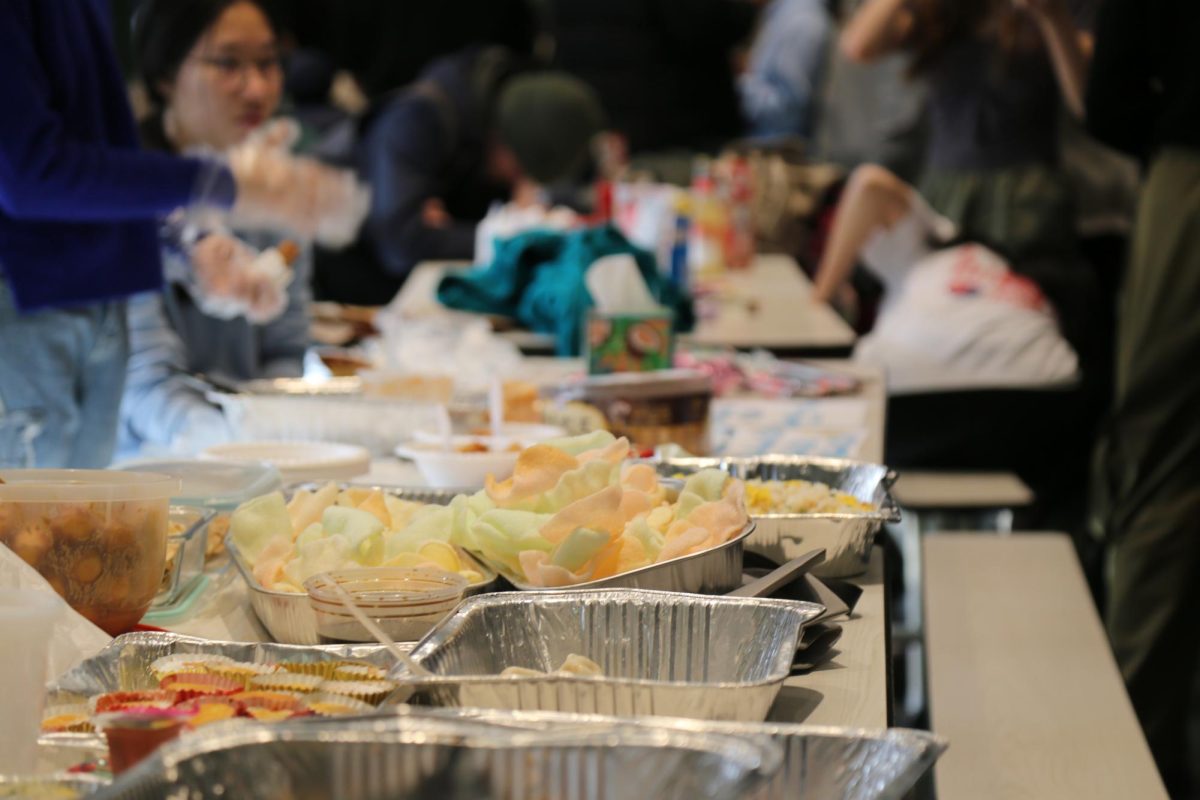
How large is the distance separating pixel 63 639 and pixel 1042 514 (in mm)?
3587

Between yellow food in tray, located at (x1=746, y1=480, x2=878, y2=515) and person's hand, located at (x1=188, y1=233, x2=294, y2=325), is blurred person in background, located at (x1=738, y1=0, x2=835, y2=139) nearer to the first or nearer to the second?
person's hand, located at (x1=188, y1=233, x2=294, y2=325)

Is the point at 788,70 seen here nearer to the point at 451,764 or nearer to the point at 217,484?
the point at 217,484

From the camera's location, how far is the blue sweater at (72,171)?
1.98 m

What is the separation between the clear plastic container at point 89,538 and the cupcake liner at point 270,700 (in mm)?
271

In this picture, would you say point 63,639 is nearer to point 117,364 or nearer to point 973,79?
point 117,364

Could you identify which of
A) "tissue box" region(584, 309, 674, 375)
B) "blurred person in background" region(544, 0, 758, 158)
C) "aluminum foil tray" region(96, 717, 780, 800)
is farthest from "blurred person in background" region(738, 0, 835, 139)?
"aluminum foil tray" region(96, 717, 780, 800)

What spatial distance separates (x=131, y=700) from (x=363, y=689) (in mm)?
150

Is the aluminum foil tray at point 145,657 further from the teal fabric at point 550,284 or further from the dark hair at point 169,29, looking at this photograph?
the dark hair at point 169,29

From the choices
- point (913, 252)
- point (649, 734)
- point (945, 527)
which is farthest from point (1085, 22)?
point (649, 734)

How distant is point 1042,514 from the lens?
4.21 meters

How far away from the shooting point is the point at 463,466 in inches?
65.3

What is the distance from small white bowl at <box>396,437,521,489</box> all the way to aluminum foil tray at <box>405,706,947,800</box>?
82 centimetres

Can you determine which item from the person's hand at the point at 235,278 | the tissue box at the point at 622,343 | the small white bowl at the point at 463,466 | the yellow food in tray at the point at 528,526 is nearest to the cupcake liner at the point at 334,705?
the yellow food in tray at the point at 528,526

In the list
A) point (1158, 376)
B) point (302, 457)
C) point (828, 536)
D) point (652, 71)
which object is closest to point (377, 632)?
point (828, 536)
